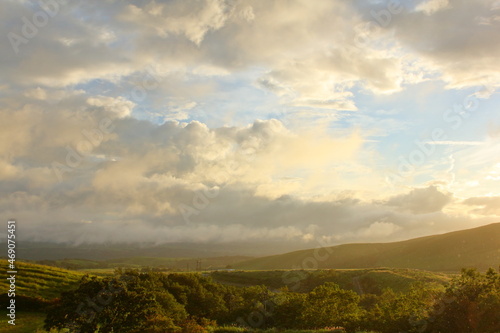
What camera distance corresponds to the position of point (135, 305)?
33.1 meters

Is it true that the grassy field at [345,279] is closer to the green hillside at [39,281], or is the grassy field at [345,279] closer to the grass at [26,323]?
the green hillside at [39,281]

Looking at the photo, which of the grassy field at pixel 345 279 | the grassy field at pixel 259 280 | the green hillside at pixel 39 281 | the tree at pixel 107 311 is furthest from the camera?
the grassy field at pixel 345 279

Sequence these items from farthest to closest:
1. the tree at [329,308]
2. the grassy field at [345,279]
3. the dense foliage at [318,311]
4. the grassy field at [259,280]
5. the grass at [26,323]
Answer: the grassy field at [345,279] → the grassy field at [259,280] → the tree at [329,308] → the grass at [26,323] → the dense foliage at [318,311]

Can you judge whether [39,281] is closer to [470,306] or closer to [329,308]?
[329,308]

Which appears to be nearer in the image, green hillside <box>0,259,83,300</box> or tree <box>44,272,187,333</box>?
tree <box>44,272,187,333</box>

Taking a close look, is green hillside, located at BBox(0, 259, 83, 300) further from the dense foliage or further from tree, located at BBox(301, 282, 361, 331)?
tree, located at BBox(301, 282, 361, 331)

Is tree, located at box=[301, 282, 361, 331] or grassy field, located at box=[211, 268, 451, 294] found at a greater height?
tree, located at box=[301, 282, 361, 331]

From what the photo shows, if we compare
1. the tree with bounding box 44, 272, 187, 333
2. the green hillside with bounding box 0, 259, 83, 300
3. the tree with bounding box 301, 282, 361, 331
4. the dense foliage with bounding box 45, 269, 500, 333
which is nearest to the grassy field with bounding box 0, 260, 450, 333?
the green hillside with bounding box 0, 259, 83, 300

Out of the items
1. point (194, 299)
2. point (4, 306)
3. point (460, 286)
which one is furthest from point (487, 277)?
point (4, 306)

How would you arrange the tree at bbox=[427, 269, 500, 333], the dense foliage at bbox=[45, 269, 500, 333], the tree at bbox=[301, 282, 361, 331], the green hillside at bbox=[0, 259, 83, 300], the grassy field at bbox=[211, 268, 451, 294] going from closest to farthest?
1. the tree at bbox=[427, 269, 500, 333]
2. the dense foliage at bbox=[45, 269, 500, 333]
3. the tree at bbox=[301, 282, 361, 331]
4. the green hillside at bbox=[0, 259, 83, 300]
5. the grassy field at bbox=[211, 268, 451, 294]

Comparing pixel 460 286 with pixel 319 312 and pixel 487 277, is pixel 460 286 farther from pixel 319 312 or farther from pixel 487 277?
pixel 319 312

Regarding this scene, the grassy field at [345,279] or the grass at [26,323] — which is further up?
the grass at [26,323]

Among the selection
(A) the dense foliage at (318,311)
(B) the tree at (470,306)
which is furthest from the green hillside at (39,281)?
(B) the tree at (470,306)

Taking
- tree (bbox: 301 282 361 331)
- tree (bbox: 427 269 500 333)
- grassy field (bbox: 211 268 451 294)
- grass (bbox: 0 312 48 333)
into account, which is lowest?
grassy field (bbox: 211 268 451 294)
